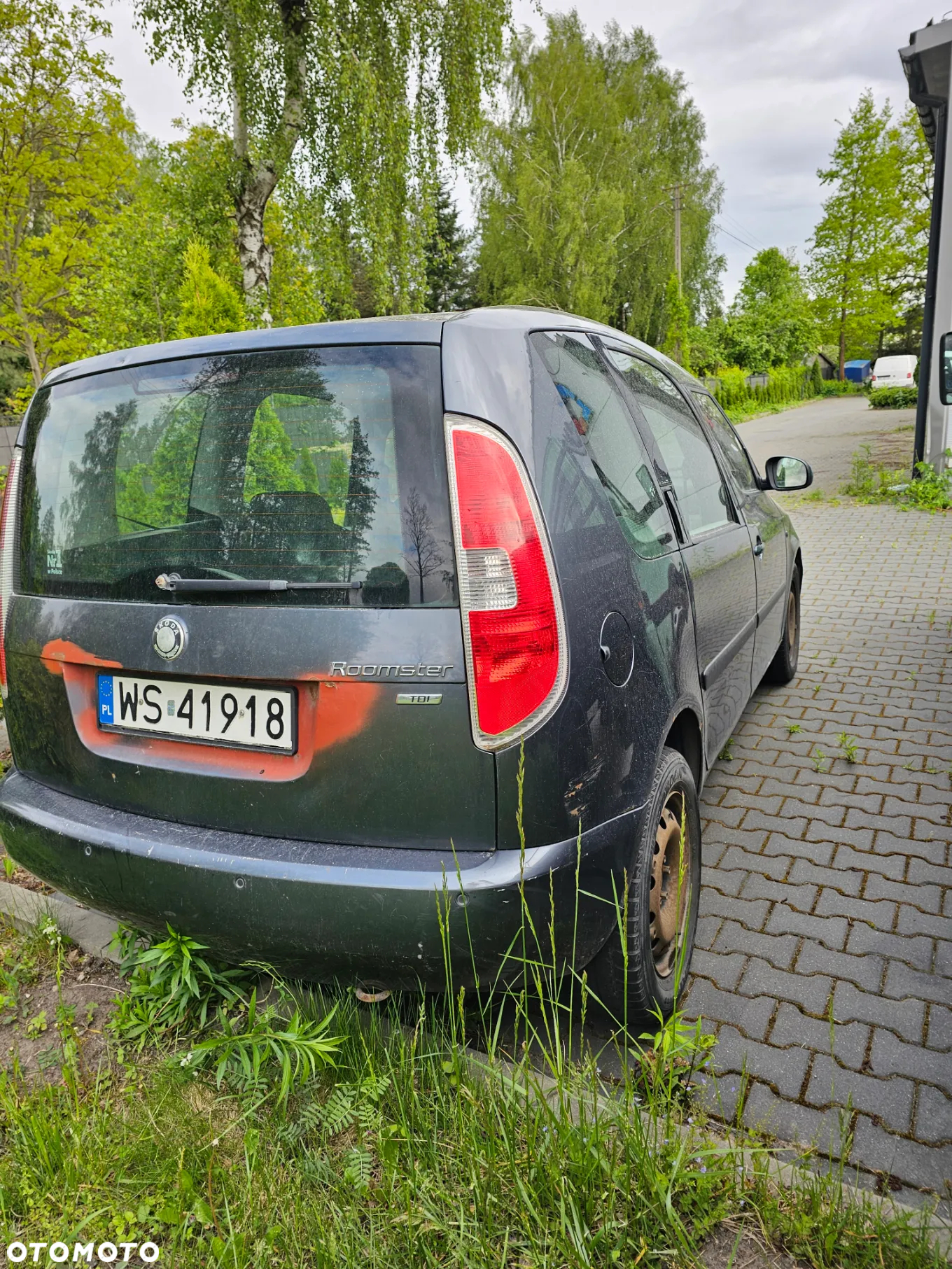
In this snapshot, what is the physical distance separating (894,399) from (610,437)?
33.7m

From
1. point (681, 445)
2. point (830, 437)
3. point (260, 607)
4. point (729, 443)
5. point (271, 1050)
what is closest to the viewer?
point (260, 607)

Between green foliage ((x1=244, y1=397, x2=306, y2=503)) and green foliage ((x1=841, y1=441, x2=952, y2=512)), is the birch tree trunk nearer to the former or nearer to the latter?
green foliage ((x1=841, y1=441, x2=952, y2=512))

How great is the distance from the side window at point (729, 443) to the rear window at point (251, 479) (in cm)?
217

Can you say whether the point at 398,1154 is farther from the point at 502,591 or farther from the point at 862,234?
the point at 862,234

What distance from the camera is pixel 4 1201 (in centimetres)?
182

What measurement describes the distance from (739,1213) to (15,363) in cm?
3988

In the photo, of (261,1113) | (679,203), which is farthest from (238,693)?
(679,203)

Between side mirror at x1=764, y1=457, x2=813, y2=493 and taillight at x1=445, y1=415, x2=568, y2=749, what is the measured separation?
2.68 m

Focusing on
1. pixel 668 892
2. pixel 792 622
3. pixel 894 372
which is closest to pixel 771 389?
pixel 894 372

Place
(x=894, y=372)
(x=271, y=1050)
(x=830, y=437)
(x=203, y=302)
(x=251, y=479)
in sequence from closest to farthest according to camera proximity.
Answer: (x=251, y=479) → (x=271, y=1050) → (x=203, y=302) → (x=830, y=437) → (x=894, y=372)

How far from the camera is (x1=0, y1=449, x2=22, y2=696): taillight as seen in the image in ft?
8.01

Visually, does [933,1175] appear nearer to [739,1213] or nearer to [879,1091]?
[879,1091]

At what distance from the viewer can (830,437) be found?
70.7 feet

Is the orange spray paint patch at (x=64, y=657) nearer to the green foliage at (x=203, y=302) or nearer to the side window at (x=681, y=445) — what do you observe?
the side window at (x=681, y=445)
